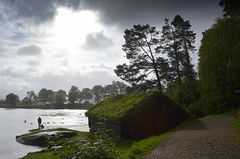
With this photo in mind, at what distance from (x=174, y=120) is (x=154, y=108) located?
105 inches

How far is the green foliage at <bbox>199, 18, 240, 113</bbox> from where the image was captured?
41.0 metres

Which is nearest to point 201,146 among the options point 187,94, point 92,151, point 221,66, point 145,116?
point 92,151

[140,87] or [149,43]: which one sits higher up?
[149,43]

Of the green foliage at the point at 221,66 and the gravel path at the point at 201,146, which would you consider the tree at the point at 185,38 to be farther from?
the gravel path at the point at 201,146

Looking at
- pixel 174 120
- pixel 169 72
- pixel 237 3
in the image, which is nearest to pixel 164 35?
pixel 169 72

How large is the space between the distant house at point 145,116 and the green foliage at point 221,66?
30.1 ft

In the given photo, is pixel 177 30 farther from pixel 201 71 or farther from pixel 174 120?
pixel 174 120

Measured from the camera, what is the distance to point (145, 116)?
30.9 metres

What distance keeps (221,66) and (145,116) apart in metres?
16.2

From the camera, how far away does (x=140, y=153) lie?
60.1 feet

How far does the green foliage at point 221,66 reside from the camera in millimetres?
41000

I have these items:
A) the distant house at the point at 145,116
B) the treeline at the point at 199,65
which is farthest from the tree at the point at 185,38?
the distant house at the point at 145,116

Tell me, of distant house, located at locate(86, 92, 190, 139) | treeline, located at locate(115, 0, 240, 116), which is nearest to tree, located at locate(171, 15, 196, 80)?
treeline, located at locate(115, 0, 240, 116)

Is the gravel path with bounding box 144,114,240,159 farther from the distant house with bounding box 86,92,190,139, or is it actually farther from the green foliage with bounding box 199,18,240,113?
→ the green foliage with bounding box 199,18,240,113
